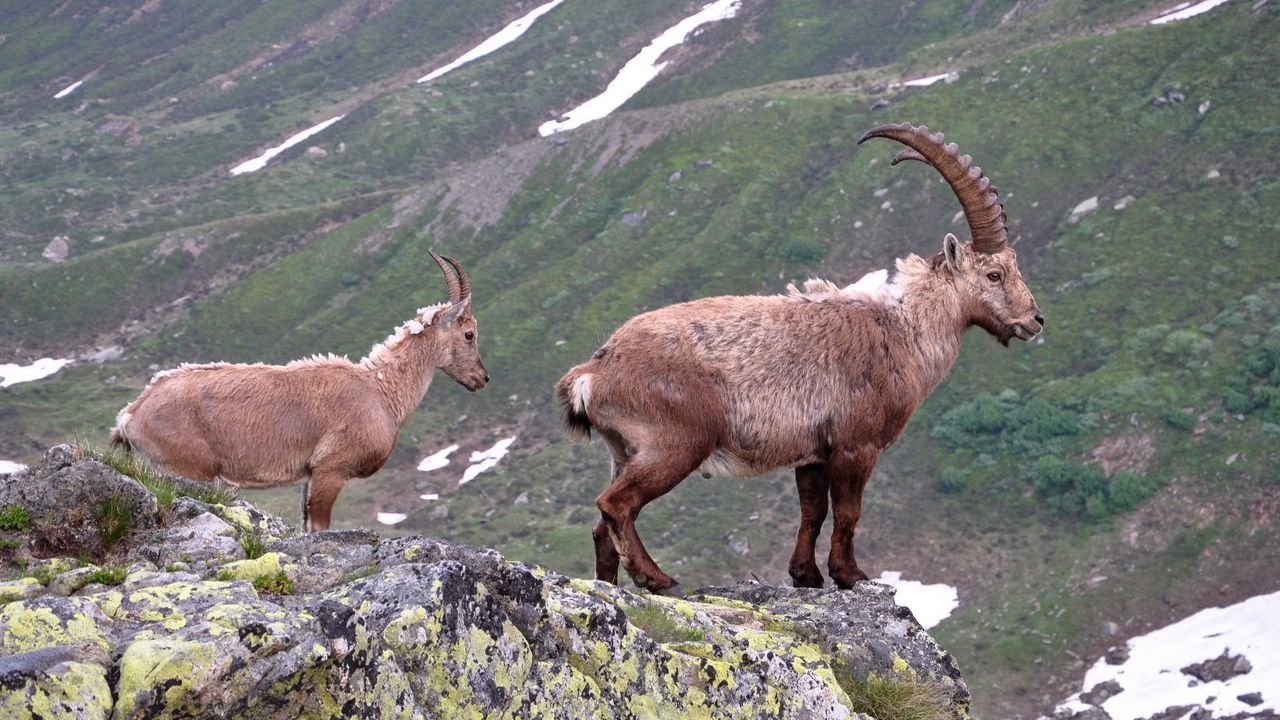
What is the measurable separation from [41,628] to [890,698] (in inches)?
275

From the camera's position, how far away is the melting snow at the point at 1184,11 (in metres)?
71.9

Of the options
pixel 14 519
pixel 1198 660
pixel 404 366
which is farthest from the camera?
pixel 1198 660

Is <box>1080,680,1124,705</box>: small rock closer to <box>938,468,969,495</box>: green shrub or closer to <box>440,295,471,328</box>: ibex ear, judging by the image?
<box>938,468,969,495</box>: green shrub

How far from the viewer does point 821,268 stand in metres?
60.9

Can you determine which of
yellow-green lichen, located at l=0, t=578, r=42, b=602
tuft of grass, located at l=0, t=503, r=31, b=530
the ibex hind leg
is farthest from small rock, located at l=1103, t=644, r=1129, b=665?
yellow-green lichen, located at l=0, t=578, r=42, b=602

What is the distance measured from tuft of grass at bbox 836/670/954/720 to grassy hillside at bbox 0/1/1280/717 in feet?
82.2

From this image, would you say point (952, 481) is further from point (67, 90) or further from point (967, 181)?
point (67, 90)

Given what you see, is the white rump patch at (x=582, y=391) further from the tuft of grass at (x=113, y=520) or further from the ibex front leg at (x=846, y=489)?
the tuft of grass at (x=113, y=520)

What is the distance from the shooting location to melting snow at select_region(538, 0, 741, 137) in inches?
4058

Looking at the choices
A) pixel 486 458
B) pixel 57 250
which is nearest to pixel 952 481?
pixel 486 458

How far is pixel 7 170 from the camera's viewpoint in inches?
4058

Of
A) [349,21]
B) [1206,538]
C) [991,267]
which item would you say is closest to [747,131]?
[1206,538]

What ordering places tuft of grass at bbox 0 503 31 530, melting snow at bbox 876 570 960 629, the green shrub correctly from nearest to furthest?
tuft of grass at bbox 0 503 31 530 < melting snow at bbox 876 570 960 629 < the green shrub

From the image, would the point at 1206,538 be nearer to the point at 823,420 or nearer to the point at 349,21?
the point at 823,420
